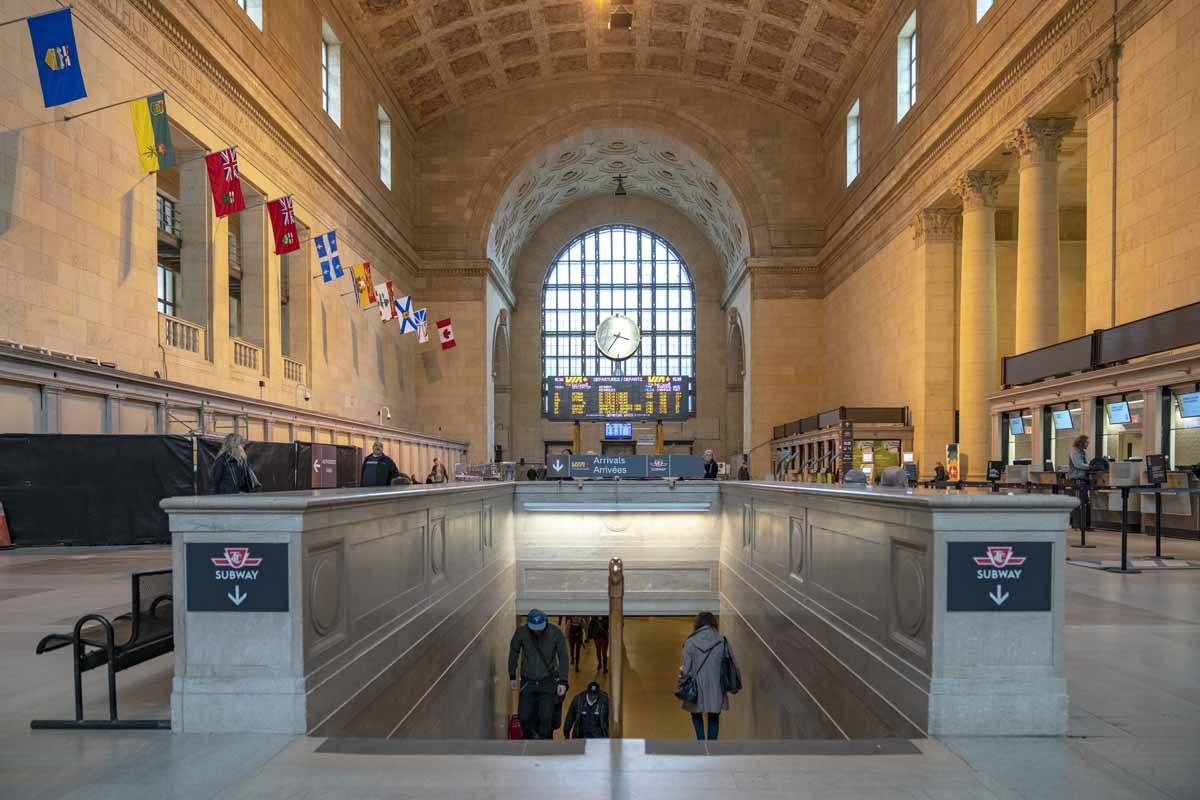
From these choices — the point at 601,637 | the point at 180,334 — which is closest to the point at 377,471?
the point at 601,637

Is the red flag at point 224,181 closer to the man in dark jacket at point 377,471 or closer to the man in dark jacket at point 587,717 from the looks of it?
the man in dark jacket at point 377,471

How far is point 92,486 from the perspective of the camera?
11.7 m

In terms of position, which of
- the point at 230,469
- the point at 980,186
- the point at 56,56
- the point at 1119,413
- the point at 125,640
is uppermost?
the point at 980,186

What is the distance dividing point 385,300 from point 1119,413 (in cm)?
1962

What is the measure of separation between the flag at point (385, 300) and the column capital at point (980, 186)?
16420 millimetres

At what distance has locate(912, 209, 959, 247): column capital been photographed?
2353cm

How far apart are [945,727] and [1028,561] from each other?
1.01 m

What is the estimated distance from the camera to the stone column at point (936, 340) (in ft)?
76.6

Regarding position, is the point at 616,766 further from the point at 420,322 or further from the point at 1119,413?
the point at 420,322

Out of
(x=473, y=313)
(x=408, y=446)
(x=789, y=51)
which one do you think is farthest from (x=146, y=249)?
(x=789, y=51)

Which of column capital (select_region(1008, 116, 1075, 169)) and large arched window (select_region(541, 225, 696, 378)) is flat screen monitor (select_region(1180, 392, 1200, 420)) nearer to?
column capital (select_region(1008, 116, 1075, 169))

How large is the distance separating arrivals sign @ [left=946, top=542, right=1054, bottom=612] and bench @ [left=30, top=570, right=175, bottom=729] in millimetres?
4374

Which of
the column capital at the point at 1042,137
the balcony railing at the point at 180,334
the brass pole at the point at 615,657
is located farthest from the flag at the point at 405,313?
the brass pole at the point at 615,657

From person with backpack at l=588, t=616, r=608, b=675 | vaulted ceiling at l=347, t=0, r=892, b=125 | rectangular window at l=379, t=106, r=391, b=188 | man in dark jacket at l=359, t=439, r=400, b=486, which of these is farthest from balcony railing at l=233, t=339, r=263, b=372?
rectangular window at l=379, t=106, r=391, b=188
